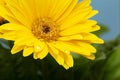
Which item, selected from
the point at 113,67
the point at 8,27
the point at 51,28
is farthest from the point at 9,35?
the point at 113,67

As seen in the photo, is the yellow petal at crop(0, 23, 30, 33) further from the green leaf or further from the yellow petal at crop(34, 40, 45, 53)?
the green leaf

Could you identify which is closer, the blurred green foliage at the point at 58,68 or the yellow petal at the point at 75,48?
the yellow petal at the point at 75,48

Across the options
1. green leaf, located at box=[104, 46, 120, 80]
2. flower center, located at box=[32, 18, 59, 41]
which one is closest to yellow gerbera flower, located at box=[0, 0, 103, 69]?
flower center, located at box=[32, 18, 59, 41]

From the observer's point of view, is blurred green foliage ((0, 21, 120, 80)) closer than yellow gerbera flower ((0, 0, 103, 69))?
No

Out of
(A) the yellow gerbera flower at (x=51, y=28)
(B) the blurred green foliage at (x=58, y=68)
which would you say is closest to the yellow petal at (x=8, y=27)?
(A) the yellow gerbera flower at (x=51, y=28)

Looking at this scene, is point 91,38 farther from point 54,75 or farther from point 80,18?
point 54,75

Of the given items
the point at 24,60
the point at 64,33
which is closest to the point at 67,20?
the point at 64,33

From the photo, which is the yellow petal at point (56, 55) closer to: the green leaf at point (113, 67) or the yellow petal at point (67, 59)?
the yellow petal at point (67, 59)
